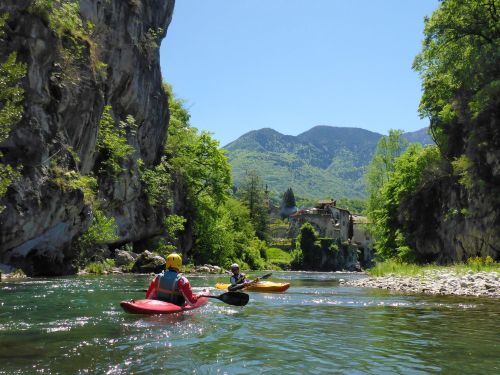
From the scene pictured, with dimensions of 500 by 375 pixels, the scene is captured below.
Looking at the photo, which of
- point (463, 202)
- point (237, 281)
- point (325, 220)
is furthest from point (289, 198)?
point (237, 281)

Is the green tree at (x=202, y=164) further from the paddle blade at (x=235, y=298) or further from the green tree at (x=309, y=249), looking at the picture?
the green tree at (x=309, y=249)

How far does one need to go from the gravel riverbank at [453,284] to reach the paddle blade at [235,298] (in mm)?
8553

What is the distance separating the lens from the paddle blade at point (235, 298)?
12702 millimetres

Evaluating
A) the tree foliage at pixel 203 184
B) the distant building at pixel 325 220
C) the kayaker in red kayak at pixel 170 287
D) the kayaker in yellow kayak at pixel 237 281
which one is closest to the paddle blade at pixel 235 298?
the kayaker in red kayak at pixel 170 287

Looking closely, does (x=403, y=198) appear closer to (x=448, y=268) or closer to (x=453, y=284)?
(x=448, y=268)

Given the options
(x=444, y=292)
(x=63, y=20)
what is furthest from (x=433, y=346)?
(x=63, y=20)

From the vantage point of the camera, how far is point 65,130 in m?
A: 25.2

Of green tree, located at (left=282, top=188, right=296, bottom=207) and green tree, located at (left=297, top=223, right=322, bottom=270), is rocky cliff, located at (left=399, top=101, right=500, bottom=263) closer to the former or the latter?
green tree, located at (left=297, top=223, right=322, bottom=270)

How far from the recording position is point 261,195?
84125mm

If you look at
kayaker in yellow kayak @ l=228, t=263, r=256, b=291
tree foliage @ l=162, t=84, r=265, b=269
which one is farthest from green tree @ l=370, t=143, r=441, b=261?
kayaker in yellow kayak @ l=228, t=263, r=256, b=291

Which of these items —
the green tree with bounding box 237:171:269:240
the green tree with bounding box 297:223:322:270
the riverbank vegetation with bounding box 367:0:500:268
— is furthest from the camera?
the green tree with bounding box 297:223:322:270

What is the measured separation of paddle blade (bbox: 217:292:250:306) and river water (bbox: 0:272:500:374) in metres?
0.23

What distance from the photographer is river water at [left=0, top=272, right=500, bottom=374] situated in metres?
6.20

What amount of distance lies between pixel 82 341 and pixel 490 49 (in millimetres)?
26676
